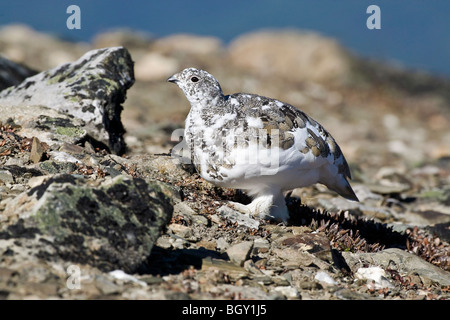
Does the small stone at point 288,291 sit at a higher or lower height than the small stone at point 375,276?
higher

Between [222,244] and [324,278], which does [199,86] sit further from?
[324,278]

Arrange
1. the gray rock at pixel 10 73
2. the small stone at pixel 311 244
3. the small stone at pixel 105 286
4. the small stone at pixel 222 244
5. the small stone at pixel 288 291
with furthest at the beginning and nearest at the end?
1. the gray rock at pixel 10 73
2. the small stone at pixel 311 244
3. the small stone at pixel 222 244
4. the small stone at pixel 288 291
5. the small stone at pixel 105 286

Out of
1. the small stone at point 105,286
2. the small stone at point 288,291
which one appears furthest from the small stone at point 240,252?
the small stone at point 105,286

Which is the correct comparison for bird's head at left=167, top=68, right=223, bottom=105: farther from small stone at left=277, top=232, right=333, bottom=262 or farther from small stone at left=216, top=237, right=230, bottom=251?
small stone at left=277, top=232, right=333, bottom=262

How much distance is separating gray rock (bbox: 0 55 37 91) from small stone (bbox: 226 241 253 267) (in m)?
6.34

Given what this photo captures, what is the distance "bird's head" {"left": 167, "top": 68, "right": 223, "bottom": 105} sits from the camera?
19.3ft

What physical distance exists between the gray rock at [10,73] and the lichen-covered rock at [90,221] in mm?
6313

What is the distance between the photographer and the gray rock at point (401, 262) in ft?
18.9

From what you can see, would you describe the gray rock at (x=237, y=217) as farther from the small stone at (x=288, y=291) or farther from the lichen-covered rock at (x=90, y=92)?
the lichen-covered rock at (x=90, y=92)

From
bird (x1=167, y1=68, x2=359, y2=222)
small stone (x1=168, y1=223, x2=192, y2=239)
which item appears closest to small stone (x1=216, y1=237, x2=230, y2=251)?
small stone (x1=168, y1=223, x2=192, y2=239)

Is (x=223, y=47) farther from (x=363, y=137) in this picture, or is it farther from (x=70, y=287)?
(x=70, y=287)

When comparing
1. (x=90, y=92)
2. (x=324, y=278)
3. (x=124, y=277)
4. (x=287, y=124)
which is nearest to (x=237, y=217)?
(x=287, y=124)
